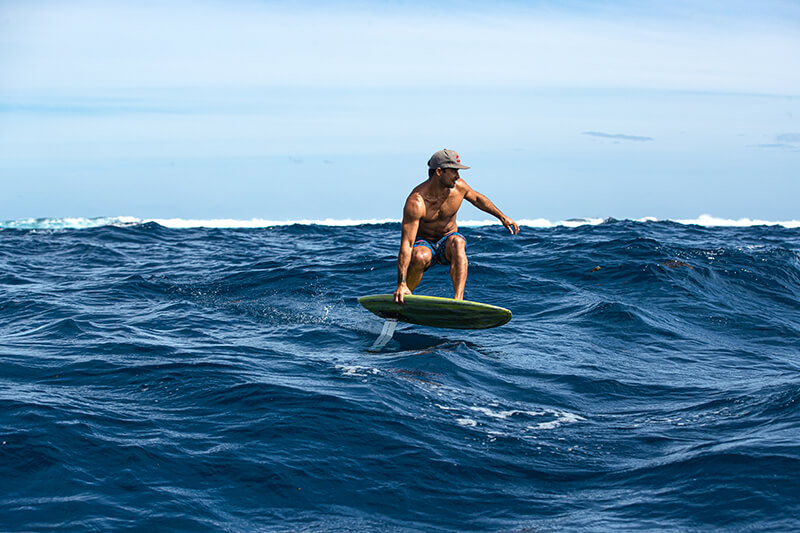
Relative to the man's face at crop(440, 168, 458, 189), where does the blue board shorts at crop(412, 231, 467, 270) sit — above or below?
below

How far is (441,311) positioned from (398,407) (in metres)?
2.45

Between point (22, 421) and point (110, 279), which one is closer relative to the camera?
point (22, 421)

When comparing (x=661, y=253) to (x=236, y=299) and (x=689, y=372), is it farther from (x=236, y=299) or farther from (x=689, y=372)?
(x=236, y=299)

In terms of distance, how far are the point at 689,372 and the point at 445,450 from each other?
4.40m

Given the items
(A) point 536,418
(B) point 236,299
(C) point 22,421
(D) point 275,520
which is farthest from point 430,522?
(B) point 236,299

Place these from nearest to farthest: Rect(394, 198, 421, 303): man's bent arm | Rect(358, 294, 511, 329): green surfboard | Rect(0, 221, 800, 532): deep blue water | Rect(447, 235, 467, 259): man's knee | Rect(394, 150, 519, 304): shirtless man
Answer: Rect(0, 221, 800, 532): deep blue water, Rect(358, 294, 511, 329): green surfboard, Rect(394, 150, 519, 304): shirtless man, Rect(394, 198, 421, 303): man's bent arm, Rect(447, 235, 467, 259): man's knee

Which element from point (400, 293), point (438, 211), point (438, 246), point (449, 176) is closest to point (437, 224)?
point (438, 211)

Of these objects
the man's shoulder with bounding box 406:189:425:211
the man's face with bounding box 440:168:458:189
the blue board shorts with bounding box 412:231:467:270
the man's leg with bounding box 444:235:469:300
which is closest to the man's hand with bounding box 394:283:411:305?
the man's leg with bounding box 444:235:469:300

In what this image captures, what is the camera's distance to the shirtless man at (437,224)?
8914mm

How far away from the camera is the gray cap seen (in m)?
8.77

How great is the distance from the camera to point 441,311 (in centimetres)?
891

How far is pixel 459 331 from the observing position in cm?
1052

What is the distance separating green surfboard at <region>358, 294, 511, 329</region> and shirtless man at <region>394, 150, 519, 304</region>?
0.78 ft

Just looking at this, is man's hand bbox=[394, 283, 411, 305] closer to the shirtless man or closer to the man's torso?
the shirtless man
